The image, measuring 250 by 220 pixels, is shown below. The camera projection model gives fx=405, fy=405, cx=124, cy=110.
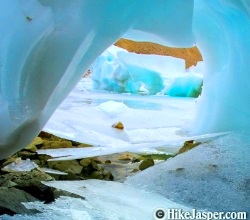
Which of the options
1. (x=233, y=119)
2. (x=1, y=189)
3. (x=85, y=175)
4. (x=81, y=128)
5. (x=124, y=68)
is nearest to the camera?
(x=1, y=189)

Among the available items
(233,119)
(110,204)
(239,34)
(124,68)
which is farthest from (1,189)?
(124,68)

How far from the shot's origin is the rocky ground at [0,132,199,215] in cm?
116

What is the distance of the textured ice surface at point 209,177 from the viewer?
128cm

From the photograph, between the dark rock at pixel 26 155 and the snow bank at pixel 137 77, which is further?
the snow bank at pixel 137 77

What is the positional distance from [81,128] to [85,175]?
2.68 feet

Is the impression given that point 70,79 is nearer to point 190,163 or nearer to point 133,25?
point 133,25

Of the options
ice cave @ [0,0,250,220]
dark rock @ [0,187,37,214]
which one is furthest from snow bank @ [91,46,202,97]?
dark rock @ [0,187,37,214]

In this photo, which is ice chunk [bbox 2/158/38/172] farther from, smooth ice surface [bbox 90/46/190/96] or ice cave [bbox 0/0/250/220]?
smooth ice surface [bbox 90/46/190/96]

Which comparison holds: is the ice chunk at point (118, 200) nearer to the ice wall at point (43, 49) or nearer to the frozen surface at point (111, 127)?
the ice wall at point (43, 49)

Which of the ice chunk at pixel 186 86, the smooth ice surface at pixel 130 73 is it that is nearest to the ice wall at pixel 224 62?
the smooth ice surface at pixel 130 73

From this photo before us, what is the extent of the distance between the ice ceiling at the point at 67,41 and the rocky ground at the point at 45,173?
5.5 inches

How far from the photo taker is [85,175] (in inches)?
71.6

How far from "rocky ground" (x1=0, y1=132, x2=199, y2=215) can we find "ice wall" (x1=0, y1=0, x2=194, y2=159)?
0.14 m

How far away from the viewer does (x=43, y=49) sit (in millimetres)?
1322
